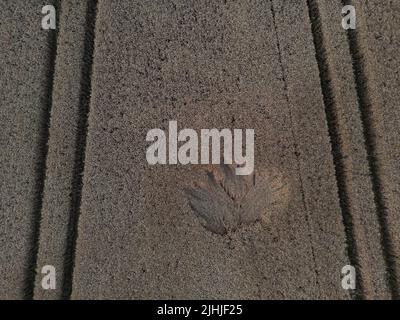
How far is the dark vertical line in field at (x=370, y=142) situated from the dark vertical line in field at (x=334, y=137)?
0.42 ft

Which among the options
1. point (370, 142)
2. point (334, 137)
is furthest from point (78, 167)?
point (370, 142)

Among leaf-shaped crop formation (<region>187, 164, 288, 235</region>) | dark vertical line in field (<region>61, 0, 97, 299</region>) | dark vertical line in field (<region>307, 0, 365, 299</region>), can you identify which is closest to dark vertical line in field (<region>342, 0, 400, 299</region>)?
dark vertical line in field (<region>307, 0, 365, 299</region>)

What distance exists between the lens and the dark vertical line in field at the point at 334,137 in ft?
5.27

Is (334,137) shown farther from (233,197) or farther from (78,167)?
(78,167)

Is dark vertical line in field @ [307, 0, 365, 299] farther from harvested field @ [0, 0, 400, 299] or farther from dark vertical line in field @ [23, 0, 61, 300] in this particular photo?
dark vertical line in field @ [23, 0, 61, 300]

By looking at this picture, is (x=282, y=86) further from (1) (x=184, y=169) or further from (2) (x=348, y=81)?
(1) (x=184, y=169)

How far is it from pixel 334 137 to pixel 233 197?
1.81 ft

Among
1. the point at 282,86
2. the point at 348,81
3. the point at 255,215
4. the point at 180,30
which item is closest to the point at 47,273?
the point at 255,215

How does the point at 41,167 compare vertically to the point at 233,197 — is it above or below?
above

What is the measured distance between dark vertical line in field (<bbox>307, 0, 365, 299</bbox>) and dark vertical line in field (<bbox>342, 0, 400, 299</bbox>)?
129mm

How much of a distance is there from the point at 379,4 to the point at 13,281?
217cm

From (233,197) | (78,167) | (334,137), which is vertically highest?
(334,137)

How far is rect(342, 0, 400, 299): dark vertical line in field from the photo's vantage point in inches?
63.0

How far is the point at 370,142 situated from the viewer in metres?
1.61
